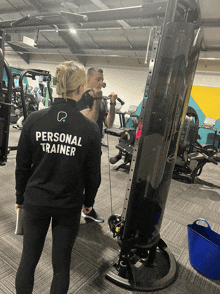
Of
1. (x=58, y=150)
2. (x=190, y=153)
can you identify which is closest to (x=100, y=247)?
(x=58, y=150)

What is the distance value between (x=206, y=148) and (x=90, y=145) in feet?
12.5

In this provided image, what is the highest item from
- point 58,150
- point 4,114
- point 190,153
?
point 58,150

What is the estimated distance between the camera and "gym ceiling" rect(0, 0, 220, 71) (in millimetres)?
3803

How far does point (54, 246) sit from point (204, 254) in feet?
4.21

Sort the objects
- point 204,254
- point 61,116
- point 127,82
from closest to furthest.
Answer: point 61,116 < point 204,254 < point 127,82

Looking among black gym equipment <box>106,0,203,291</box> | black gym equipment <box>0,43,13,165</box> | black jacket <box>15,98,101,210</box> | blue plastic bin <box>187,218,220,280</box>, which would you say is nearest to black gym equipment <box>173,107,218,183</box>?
blue plastic bin <box>187,218,220,280</box>

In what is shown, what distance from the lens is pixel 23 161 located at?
41.4 inches

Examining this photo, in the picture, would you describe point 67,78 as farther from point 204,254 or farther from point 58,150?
point 204,254

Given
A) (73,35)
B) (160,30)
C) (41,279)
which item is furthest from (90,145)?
(73,35)

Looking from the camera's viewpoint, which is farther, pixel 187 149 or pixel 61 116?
pixel 187 149

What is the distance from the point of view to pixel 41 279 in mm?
1510

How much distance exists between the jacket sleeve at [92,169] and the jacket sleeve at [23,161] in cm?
29

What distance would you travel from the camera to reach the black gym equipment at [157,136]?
4.22ft

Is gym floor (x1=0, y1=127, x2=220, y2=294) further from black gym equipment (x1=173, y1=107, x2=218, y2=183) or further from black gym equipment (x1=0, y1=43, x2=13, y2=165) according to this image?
black gym equipment (x1=173, y1=107, x2=218, y2=183)
